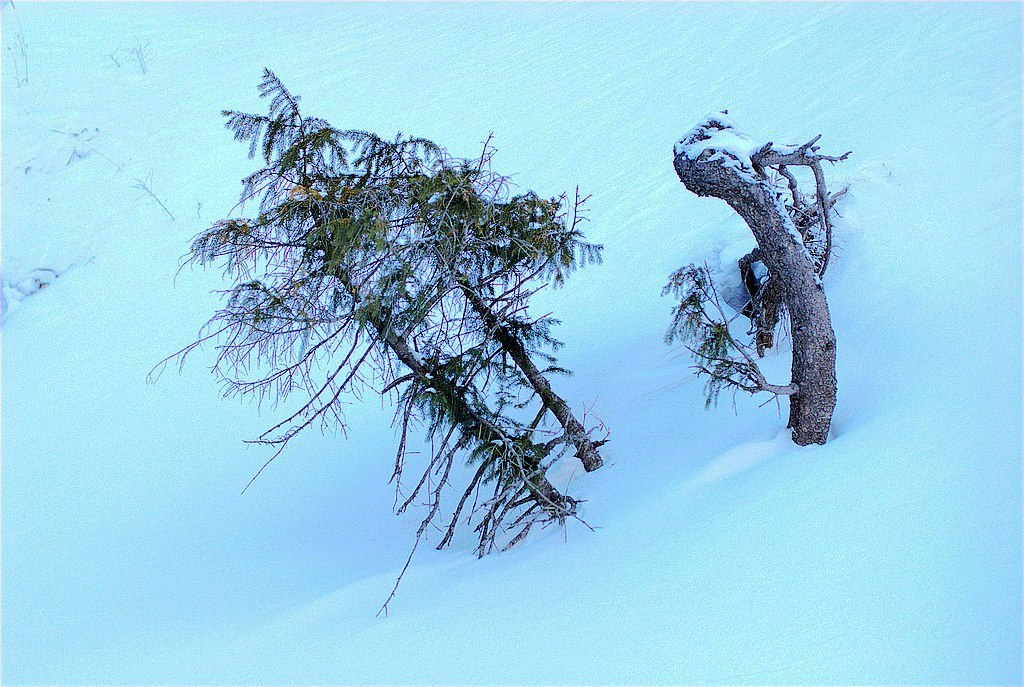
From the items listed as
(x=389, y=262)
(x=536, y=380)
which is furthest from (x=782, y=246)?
(x=389, y=262)

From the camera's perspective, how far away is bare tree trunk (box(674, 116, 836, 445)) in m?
3.66

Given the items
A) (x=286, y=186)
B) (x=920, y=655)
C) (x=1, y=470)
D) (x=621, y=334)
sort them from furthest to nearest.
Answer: (x=1, y=470)
(x=621, y=334)
(x=286, y=186)
(x=920, y=655)

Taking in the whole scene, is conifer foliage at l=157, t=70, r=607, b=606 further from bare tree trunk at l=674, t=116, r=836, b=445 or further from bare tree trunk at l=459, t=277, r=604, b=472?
bare tree trunk at l=674, t=116, r=836, b=445

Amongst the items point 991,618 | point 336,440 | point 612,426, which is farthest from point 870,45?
point 991,618

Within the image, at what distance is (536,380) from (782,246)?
4.78ft

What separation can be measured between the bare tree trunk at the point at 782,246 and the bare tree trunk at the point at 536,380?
46.3 inches

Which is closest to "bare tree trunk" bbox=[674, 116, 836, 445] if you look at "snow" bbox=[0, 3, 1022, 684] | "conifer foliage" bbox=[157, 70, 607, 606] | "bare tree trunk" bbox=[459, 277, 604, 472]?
"snow" bbox=[0, 3, 1022, 684]

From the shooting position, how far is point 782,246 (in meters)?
3.73

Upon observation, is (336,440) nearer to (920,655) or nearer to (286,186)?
(286,186)

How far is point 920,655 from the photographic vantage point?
101 inches

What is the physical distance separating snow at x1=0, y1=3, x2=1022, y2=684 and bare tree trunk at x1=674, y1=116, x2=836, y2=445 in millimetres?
246

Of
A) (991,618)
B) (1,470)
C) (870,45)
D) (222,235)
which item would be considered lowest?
(991,618)

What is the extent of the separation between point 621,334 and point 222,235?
343 centimetres

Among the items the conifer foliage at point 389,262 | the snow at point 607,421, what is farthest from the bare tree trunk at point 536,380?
the snow at point 607,421
